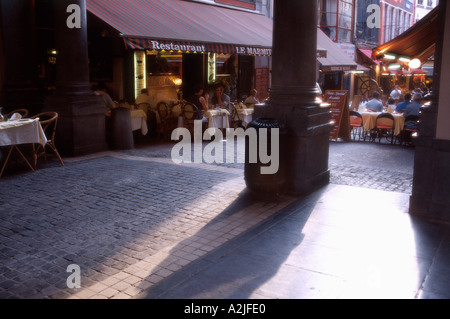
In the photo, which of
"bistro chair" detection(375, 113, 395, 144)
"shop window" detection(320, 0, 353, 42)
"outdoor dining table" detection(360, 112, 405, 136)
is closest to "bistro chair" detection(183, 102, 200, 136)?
"outdoor dining table" detection(360, 112, 405, 136)

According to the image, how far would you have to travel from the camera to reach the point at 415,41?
1184 cm

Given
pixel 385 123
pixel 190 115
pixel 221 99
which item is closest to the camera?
pixel 190 115

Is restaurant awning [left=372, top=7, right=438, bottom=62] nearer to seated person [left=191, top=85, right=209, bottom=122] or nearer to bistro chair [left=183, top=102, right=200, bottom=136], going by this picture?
seated person [left=191, top=85, right=209, bottom=122]

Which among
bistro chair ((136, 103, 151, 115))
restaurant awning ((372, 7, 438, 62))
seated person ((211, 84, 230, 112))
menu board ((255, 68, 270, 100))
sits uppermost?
restaurant awning ((372, 7, 438, 62))

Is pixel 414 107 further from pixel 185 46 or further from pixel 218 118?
pixel 185 46

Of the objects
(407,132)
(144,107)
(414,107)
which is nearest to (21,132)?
(144,107)

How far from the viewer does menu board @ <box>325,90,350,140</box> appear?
11.8m

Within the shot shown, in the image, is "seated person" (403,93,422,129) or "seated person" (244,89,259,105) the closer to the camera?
"seated person" (403,93,422,129)

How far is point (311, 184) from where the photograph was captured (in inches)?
264

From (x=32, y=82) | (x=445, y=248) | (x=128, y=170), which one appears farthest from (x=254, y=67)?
(x=445, y=248)

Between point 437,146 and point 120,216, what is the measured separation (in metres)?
Answer: 3.98

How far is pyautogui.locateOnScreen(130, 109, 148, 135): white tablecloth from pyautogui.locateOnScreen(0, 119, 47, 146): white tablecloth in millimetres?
3231

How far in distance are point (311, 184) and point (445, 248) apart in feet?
8.02
